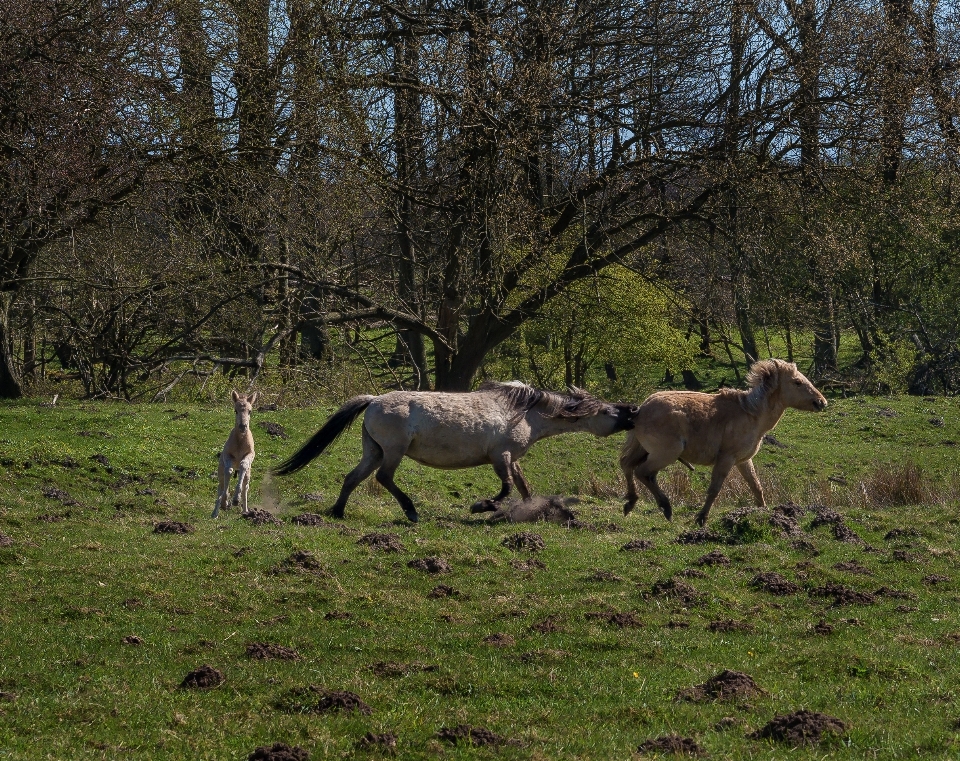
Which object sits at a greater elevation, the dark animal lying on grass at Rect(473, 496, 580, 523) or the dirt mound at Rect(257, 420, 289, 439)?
the dirt mound at Rect(257, 420, 289, 439)

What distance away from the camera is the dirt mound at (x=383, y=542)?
12.6m

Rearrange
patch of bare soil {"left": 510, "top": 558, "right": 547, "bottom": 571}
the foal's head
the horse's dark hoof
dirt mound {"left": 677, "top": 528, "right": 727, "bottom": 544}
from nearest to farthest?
patch of bare soil {"left": 510, "top": 558, "right": 547, "bottom": 571}, dirt mound {"left": 677, "top": 528, "right": 727, "bottom": 544}, the horse's dark hoof, the foal's head

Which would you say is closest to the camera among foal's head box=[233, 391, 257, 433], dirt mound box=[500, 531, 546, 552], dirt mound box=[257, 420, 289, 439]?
dirt mound box=[500, 531, 546, 552]

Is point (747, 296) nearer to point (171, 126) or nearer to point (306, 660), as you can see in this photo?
point (171, 126)

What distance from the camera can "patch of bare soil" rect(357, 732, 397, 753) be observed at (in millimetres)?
6871

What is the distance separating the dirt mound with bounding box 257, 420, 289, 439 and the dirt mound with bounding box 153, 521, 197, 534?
7.96 metres

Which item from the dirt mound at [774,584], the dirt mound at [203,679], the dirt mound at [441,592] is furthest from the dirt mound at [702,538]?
the dirt mound at [203,679]

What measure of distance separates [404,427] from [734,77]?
1138 cm

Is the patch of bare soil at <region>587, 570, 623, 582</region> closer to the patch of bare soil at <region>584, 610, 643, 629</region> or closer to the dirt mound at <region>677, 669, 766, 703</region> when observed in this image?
the patch of bare soil at <region>584, 610, 643, 629</region>

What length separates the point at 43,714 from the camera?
7.39 m

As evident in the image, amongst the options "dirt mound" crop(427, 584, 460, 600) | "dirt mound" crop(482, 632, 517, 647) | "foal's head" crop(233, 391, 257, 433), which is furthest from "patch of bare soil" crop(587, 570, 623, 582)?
"foal's head" crop(233, 391, 257, 433)

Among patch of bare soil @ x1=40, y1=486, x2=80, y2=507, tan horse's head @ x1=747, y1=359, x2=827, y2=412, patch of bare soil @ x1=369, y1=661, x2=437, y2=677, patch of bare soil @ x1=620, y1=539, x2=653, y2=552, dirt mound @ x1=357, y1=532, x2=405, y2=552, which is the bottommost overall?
patch of bare soil @ x1=369, y1=661, x2=437, y2=677

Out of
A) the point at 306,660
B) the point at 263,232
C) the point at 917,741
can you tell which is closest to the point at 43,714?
the point at 306,660

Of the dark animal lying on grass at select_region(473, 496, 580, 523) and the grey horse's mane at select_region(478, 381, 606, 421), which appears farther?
the grey horse's mane at select_region(478, 381, 606, 421)
